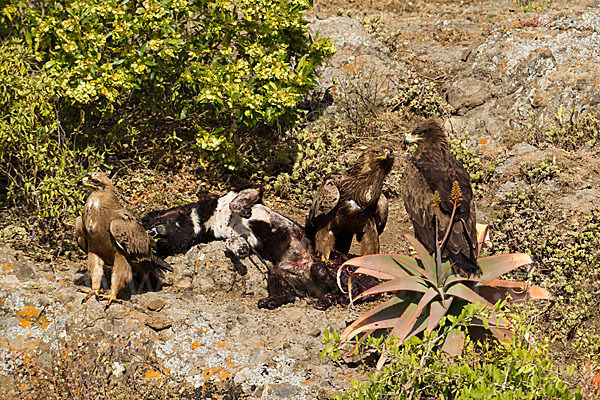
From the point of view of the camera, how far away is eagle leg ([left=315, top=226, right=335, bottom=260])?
18.7ft

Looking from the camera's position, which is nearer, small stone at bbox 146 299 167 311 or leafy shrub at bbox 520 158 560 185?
small stone at bbox 146 299 167 311

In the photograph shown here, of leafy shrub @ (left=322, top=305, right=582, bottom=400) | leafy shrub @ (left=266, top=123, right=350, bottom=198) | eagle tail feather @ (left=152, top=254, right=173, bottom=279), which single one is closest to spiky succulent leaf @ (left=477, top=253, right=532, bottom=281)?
leafy shrub @ (left=322, top=305, right=582, bottom=400)

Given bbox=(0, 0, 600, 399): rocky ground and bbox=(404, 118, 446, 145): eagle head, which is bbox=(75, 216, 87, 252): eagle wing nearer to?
bbox=(0, 0, 600, 399): rocky ground

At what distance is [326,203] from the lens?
18.2 feet

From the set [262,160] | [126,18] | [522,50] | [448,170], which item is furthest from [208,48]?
[522,50]

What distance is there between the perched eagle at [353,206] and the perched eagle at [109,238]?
5.04 ft

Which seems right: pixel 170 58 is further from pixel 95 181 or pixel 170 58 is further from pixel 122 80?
pixel 95 181

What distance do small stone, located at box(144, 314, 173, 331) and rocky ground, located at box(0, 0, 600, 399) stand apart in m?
0.01

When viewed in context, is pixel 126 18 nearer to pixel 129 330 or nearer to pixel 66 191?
pixel 66 191

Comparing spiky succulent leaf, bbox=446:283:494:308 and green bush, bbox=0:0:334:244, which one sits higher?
green bush, bbox=0:0:334:244

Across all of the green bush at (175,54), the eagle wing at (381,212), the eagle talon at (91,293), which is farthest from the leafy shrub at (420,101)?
the eagle talon at (91,293)

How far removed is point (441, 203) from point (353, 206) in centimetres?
136

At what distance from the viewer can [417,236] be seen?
4473mm

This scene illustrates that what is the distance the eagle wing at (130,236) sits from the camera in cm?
483
